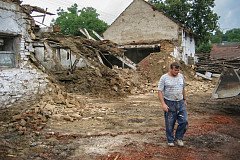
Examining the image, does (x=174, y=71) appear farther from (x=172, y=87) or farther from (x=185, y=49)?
(x=185, y=49)

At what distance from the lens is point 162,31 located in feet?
96.4

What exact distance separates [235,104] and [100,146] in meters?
8.42

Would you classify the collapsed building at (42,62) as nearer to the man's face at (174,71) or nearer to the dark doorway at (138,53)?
the man's face at (174,71)

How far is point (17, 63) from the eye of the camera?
37.1ft

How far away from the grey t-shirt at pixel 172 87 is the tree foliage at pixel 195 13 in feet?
91.9

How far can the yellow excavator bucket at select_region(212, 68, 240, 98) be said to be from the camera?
1097 cm

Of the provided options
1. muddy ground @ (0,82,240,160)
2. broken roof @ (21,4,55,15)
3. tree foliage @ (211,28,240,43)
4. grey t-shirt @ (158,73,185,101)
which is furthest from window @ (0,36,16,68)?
tree foliage @ (211,28,240,43)

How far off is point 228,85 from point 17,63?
24.6 ft

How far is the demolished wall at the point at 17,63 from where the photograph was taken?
10562 millimetres

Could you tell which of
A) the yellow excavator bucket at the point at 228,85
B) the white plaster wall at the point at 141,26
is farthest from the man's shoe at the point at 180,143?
the white plaster wall at the point at 141,26

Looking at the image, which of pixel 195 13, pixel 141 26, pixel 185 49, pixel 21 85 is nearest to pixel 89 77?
pixel 21 85

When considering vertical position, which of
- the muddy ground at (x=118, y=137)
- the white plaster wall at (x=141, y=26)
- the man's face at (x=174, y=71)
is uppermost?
the white plaster wall at (x=141, y=26)

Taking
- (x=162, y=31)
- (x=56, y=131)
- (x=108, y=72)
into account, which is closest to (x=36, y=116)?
(x=56, y=131)

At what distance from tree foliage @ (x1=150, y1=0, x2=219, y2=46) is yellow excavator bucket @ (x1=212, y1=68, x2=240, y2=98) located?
2362 centimetres
